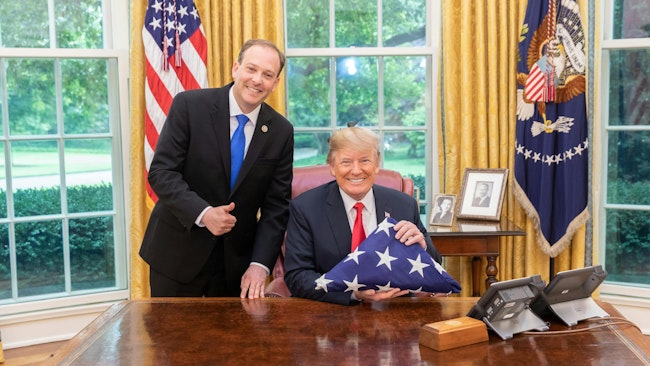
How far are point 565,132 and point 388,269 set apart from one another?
1997 mm

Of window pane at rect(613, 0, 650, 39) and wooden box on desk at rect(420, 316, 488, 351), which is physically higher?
window pane at rect(613, 0, 650, 39)

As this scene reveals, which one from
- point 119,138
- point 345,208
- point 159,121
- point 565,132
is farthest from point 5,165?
point 565,132

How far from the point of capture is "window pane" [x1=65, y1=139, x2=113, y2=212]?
4062mm

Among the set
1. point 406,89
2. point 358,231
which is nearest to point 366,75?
point 406,89

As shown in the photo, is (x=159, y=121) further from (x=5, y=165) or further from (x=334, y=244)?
(x=334, y=244)

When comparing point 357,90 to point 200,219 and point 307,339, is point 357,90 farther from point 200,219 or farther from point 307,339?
point 307,339

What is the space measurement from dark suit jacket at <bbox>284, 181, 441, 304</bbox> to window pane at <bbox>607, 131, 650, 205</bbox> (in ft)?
6.66

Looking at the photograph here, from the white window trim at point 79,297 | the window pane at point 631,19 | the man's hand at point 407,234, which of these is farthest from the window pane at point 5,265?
the window pane at point 631,19

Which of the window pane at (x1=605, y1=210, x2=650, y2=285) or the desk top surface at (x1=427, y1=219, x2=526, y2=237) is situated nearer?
the desk top surface at (x1=427, y1=219, x2=526, y2=237)

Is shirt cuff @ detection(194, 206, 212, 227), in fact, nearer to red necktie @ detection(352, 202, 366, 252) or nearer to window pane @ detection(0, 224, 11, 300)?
red necktie @ detection(352, 202, 366, 252)

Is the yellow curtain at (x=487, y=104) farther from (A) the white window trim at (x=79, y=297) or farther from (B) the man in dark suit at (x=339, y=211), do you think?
(A) the white window trim at (x=79, y=297)

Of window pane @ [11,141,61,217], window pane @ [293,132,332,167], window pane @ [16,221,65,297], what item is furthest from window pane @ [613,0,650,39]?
window pane @ [16,221,65,297]

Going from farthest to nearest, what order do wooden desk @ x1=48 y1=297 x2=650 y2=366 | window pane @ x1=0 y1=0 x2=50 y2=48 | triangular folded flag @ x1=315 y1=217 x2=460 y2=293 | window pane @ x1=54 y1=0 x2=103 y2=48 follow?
window pane @ x1=54 y1=0 x2=103 y2=48
window pane @ x1=0 y1=0 x2=50 y2=48
triangular folded flag @ x1=315 y1=217 x2=460 y2=293
wooden desk @ x1=48 y1=297 x2=650 y2=366

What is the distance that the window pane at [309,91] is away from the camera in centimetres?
417
